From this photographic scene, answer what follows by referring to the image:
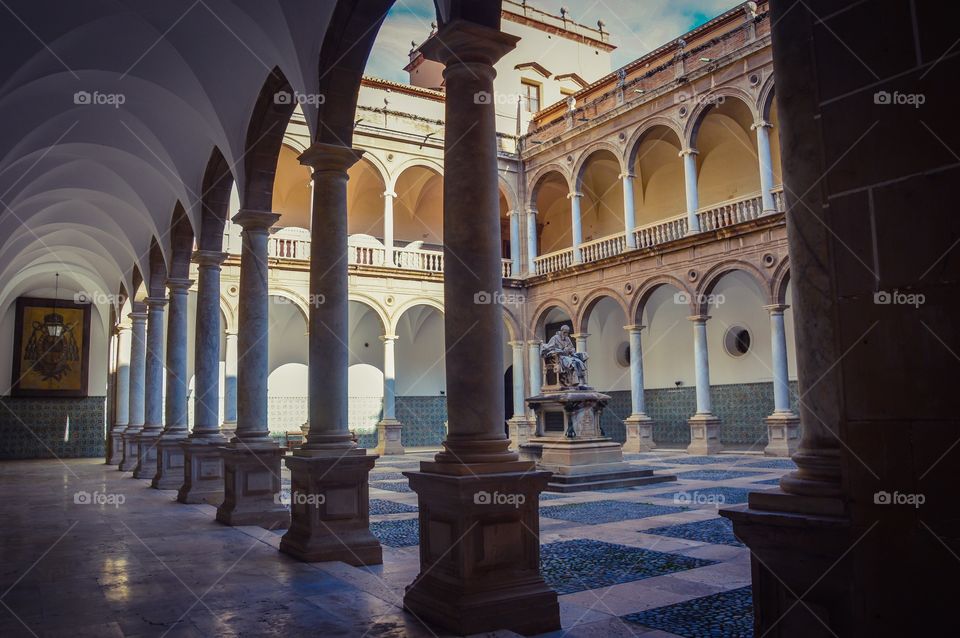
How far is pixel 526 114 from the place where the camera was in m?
26.1

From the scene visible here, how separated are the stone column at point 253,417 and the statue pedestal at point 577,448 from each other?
4688 mm

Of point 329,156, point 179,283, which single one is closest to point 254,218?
point 329,156

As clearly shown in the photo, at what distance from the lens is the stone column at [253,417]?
7777 millimetres

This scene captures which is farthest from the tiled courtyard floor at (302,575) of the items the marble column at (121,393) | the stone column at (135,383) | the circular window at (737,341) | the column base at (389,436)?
the circular window at (737,341)

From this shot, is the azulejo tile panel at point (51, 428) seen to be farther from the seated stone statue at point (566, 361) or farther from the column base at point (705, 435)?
the column base at point (705, 435)


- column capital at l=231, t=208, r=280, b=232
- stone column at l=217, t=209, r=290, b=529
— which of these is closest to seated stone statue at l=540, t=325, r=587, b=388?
stone column at l=217, t=209, r=290, b=529

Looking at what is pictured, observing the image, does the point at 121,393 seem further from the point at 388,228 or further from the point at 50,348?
the point at 388,228

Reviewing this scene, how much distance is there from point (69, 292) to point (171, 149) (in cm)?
1547

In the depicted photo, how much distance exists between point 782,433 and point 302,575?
1357 cm

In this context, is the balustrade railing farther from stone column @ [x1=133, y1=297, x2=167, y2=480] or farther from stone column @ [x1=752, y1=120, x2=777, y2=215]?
stone column @ [x1=133, y1=297, x2=167, y2=480]

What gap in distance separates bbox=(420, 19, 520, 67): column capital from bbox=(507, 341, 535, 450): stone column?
55.6 ft

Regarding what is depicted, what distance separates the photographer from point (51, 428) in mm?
22094

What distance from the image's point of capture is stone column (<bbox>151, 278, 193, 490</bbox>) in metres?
11.8

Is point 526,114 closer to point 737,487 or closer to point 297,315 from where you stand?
point 297,315
